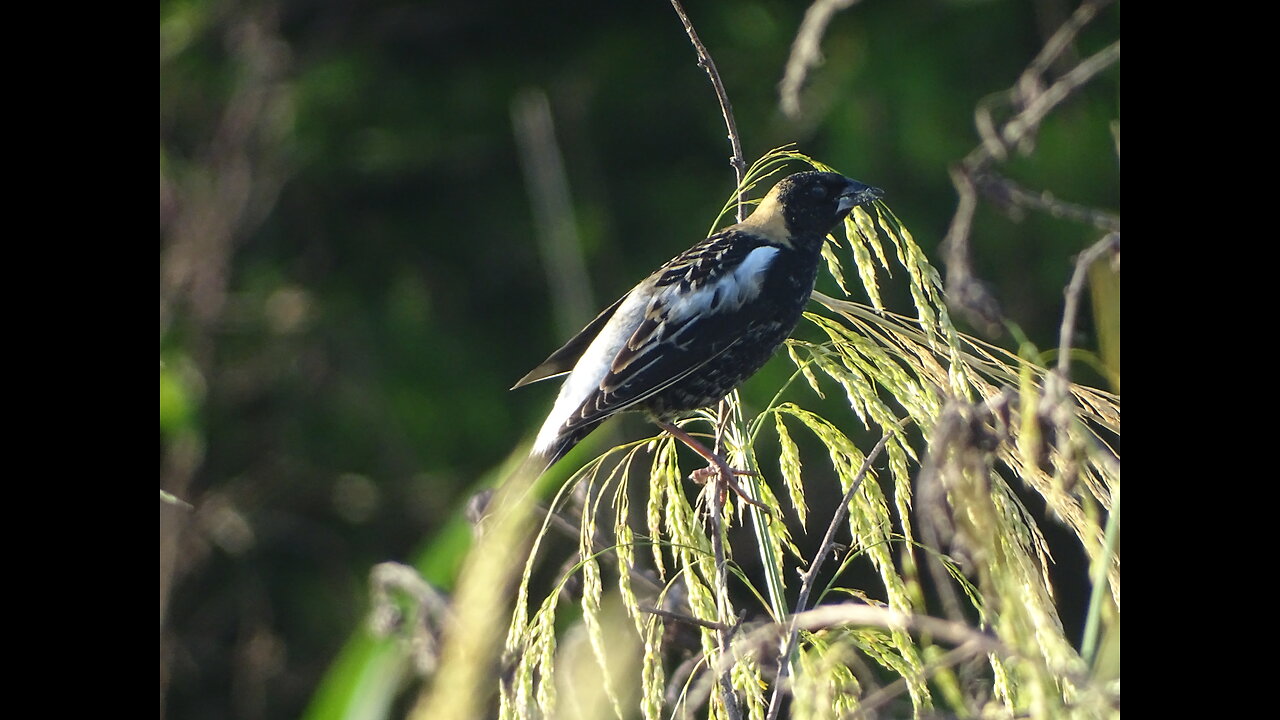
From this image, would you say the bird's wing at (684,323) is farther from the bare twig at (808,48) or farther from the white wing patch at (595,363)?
the bare twig at (808,48)

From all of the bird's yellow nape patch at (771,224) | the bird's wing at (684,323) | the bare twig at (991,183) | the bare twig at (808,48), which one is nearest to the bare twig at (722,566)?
the bare twig at (808,48)

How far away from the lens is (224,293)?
16.7ft

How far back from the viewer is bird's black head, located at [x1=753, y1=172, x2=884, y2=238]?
2875 mm

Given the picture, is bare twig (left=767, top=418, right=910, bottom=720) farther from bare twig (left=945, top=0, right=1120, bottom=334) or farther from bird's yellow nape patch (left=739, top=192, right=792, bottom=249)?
bird's yellow nape patch (left=739, top=192, right=792, bottom=249)

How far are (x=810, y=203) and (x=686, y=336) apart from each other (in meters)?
A: 0.55

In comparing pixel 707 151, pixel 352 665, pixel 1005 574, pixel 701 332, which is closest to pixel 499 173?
pixel 707 151

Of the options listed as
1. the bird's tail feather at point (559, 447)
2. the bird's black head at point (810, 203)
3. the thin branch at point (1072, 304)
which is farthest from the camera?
the bird's black head at point (810, 203)

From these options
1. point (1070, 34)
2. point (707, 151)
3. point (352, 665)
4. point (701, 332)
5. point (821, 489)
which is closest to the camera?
point (1070, 34)

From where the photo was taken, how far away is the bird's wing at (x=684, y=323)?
2.53 metres

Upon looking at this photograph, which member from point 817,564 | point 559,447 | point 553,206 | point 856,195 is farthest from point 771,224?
point 817,564

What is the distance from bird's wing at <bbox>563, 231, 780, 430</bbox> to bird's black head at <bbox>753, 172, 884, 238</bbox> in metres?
0.22

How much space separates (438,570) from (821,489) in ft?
10.5

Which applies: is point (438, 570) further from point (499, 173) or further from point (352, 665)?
point (499, 173)

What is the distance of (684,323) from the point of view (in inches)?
102
